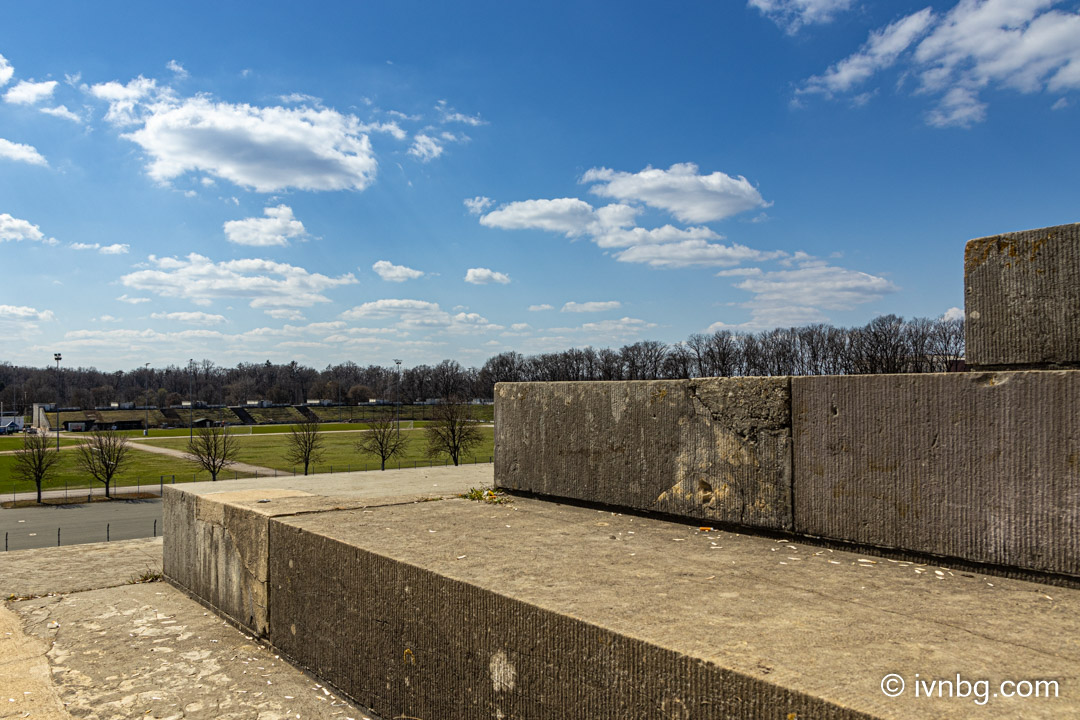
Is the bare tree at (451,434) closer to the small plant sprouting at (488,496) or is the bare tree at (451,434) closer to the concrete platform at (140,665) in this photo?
the concrete platform at (140,665)

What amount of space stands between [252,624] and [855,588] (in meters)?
4.43

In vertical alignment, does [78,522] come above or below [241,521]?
below

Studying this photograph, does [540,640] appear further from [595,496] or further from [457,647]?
[595,496]

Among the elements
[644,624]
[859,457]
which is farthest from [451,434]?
[644,624]

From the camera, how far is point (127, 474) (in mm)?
48719

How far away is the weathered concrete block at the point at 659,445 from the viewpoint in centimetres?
398

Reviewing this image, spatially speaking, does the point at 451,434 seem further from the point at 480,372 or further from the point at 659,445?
the point at 480,372

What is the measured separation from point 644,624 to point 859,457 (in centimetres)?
170

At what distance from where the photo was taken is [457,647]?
3.25m

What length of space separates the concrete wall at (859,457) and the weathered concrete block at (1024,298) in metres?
0.26

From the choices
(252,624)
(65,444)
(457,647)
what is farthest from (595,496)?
(65,444)

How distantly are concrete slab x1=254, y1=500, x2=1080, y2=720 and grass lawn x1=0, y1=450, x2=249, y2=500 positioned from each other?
4565 centimetres

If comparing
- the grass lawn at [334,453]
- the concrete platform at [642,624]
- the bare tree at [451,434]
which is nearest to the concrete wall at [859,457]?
the concrete platform at [642,624]

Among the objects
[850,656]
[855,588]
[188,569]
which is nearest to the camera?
[850,656]
